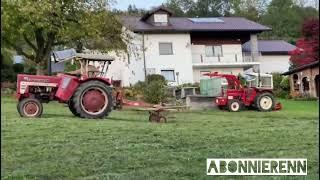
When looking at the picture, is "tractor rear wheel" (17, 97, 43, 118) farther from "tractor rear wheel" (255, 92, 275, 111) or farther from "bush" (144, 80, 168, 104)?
"tractor rear wheel" (255, 92, 275, 111)

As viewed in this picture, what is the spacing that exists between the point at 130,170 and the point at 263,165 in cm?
113

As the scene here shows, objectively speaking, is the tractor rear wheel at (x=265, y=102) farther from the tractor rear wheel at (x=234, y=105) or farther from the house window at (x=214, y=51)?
the house window at (x=214, y=51)

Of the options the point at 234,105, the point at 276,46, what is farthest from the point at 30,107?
the point at 234,105

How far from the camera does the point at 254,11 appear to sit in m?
4.68

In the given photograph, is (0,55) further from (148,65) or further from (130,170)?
(148,65)

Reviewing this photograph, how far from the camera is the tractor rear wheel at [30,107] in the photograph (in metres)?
10.2

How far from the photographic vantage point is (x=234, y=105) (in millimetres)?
15680

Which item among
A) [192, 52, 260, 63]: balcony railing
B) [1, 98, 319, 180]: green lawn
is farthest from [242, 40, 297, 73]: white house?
[192, 52, 260, 63]: balcony railing

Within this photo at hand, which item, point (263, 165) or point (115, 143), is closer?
point (263, 165)

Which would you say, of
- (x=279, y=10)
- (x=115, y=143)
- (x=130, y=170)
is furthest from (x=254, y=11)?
(x=115, y=143)

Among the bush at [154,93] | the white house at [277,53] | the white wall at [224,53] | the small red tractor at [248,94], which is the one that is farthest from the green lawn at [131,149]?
the white wall at [224,53]

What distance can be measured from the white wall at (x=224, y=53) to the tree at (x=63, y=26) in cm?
611

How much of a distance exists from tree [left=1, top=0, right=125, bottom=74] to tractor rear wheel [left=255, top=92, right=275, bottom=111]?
212 inches

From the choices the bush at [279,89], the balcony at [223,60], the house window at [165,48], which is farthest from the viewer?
the house window at [165,48]
